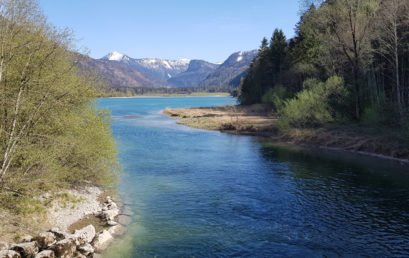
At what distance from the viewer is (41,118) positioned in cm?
2155

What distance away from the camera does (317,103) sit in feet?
211

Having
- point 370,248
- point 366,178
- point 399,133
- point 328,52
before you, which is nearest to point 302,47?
point 328,52

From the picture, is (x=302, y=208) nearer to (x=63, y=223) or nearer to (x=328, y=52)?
(x=63, y=223)

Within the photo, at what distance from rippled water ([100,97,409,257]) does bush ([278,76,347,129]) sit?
14.9 m

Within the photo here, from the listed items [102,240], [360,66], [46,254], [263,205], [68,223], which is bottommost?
[263,205]

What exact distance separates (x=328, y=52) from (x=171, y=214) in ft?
171

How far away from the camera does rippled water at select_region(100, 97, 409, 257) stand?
69.2ft

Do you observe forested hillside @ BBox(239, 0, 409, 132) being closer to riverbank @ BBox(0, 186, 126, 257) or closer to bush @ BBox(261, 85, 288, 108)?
bush @ BBox(261, 85, 288, 108)

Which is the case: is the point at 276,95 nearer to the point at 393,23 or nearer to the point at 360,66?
the point at 360,66

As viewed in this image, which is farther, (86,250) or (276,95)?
(276,95)

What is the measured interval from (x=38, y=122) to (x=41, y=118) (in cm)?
225

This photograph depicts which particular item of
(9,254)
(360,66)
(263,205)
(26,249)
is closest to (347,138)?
(360,66)

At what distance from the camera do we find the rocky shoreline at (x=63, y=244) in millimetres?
18906

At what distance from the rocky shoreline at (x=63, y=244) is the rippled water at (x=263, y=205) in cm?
95
